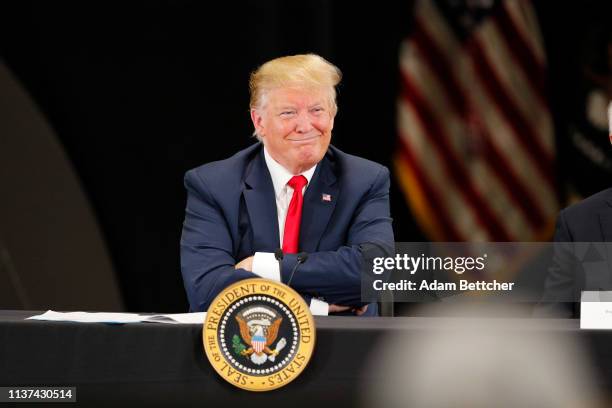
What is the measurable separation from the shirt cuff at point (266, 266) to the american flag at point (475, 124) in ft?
6.49

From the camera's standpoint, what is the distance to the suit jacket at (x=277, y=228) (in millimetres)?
2918

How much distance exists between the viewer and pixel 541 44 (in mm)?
4789

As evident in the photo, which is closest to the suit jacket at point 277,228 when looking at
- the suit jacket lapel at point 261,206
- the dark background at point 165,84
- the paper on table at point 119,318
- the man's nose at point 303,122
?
the suit jacket lapel at point 261,206

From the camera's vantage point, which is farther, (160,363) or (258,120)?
(258,120)

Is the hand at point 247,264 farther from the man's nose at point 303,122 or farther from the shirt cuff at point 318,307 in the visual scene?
the man's nose at point 303,122

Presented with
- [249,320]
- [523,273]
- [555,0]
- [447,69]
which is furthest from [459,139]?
[249,320]

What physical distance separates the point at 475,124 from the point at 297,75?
197 centimetres

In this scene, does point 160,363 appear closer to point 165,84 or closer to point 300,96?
point 300,96

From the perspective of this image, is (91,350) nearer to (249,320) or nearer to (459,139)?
(249,320)

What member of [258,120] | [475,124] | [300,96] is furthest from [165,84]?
[300,96]

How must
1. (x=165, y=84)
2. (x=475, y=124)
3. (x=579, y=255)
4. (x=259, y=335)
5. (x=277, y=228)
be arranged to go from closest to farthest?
(x=259, y=335) → (x=579, y=255) → (x=277, y=228) → (x=165, y=84) → (x=475, y=124)

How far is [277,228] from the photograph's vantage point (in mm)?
3068

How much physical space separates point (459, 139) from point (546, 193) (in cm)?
45

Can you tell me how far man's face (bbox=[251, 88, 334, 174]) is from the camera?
3084mm
